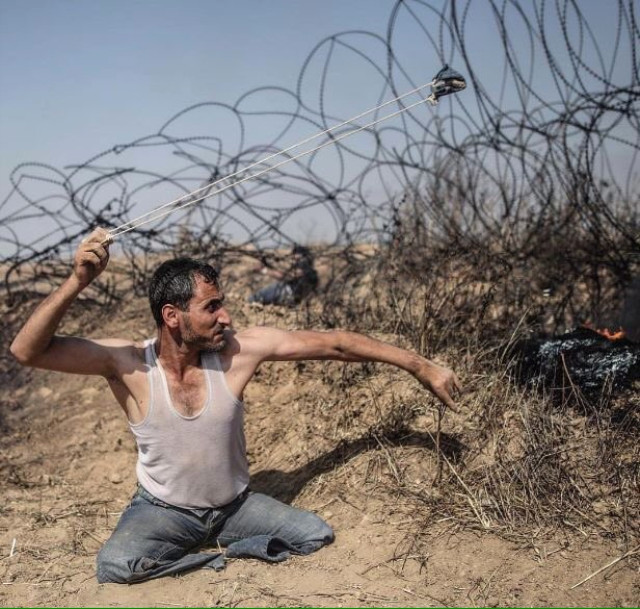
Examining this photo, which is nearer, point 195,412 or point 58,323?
point 58,323

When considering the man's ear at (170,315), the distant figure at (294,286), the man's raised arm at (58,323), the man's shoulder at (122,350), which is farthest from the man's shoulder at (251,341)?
the distant figure at (294,286)

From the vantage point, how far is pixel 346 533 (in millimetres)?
4305

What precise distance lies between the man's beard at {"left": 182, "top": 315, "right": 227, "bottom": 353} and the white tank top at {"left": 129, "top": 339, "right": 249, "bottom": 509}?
0.11 meters

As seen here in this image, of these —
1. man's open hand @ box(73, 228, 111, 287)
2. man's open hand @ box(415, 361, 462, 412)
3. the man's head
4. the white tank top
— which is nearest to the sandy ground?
the white tank top

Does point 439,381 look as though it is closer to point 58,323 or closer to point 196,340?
point 196,340

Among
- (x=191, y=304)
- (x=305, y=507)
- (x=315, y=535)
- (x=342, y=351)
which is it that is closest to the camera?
(x=191, y=304)

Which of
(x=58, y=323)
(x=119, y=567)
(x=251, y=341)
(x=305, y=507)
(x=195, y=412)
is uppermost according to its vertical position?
(x=58, y=323)

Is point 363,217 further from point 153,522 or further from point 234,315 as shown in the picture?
point 153,522

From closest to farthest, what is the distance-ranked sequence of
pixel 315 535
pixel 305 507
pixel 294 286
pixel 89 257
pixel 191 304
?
1. pixel 89 257
2. pixel 191 304
3. pixel 315 535
4. pixel 305 507
5. pixel 294 286

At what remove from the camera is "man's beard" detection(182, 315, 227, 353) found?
4051 mm

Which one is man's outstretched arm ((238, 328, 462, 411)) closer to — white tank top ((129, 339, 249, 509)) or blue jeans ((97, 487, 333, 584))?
white tank top ((129, 339, 249, 509))

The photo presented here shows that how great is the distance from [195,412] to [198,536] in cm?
67

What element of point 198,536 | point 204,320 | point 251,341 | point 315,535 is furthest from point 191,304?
point 315,535

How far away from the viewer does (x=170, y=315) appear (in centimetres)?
406
